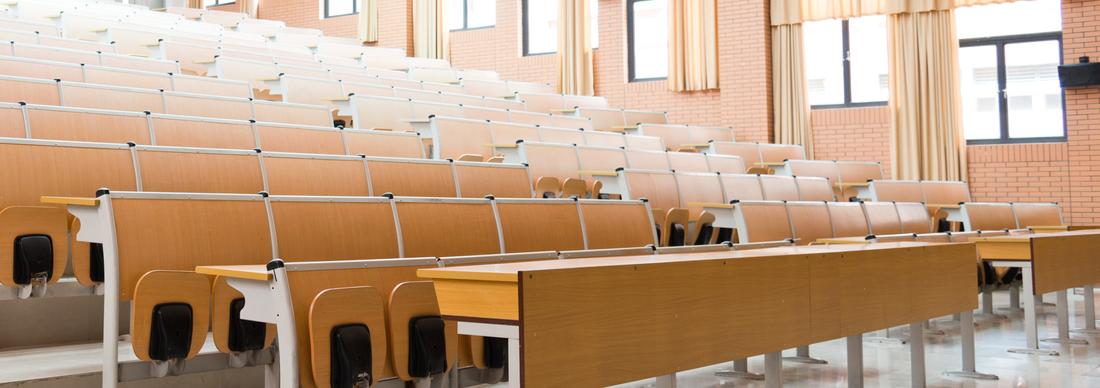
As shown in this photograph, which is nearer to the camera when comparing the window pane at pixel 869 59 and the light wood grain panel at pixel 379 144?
the light wood grain panel at pixel 379 144

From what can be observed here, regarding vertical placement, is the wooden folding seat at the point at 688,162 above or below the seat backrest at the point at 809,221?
above

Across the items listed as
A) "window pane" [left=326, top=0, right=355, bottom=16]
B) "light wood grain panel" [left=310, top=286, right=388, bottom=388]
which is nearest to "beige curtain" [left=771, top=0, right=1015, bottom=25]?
"window pane" [left=326, top=0, right=355, bottom=16]

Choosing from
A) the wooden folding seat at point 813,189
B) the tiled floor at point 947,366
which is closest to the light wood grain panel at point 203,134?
the tiled floor at point 947,366

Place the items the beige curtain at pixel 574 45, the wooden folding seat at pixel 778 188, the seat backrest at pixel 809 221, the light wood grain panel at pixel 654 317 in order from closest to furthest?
the light wood grain panel at pixel 654 317, the seat backrest at pixel 809 221, the wooden folding seat at pixel 778 188, the beige curtain at pixel 574 45

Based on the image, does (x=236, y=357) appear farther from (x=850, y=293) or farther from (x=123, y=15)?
(x=123, y=15)

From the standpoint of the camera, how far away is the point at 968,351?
291 cm

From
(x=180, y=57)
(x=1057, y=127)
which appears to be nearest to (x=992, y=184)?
(x=1057, y=127)

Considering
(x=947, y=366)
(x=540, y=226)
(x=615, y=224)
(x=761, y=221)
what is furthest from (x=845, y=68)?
(x=540, y=226)

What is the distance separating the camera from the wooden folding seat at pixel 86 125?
8.96ft

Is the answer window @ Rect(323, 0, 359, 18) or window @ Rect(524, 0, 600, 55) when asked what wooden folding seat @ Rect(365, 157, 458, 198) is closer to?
window @ Rect(524, 0, 600, 55)

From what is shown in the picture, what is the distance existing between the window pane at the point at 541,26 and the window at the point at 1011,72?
3.33m

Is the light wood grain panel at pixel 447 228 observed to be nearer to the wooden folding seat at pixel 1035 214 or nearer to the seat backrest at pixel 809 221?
the seat backrest at pixel 809 221

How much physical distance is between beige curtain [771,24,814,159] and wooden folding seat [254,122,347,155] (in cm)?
441

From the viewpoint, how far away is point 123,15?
691 cm
